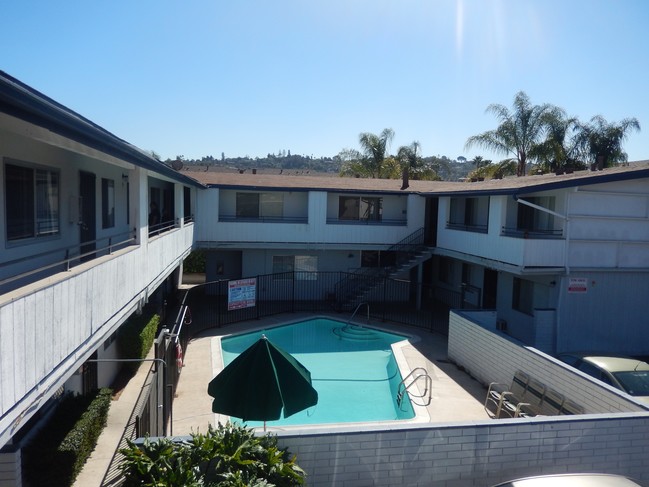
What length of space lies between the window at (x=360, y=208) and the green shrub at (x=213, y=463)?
19.7 metres

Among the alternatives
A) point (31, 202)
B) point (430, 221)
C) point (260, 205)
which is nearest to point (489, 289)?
point (430, 221)

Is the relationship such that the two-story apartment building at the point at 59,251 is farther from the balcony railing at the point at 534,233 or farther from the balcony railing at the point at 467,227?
the balcony railing at the point at 467,227

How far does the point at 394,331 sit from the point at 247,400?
13.0m

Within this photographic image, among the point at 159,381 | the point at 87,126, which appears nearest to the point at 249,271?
the point at 159,381

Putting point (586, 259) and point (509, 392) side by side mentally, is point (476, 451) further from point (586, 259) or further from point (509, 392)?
point (586, 259)

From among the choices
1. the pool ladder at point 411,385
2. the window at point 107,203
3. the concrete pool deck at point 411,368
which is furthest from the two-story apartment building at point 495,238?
the window at point 107,203

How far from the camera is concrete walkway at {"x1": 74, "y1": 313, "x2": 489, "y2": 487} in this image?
977 centimetres

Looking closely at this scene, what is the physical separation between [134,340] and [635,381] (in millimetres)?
12248

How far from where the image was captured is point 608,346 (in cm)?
1678

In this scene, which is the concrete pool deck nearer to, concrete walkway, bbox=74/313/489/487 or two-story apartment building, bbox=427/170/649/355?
concrete walkway, bbox=74/313/489/487

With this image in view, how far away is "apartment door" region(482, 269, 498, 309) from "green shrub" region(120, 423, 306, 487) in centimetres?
1686

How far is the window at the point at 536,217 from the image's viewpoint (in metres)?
18.4

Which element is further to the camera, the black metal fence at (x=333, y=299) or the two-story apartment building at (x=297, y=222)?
the two-story apartment building at (x=297, y=222)

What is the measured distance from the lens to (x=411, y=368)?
15539mm
